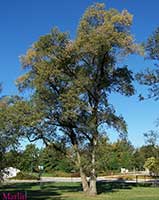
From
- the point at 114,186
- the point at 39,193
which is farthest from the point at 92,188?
the point at 114,186

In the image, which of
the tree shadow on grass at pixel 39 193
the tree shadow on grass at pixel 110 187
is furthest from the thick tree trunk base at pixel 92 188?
the tree shadow on grass at pixel 110 187

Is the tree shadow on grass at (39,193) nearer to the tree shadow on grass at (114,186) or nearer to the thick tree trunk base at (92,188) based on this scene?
the thick tree trunk base at (92,188)

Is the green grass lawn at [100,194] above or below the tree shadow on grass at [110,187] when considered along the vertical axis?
below

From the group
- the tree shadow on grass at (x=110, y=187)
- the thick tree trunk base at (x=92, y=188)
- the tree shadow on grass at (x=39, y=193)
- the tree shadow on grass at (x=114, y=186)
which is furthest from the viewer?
the tree shadow on grass at (x=114, y=186)

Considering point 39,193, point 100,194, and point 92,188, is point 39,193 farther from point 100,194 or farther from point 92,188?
point 100,194

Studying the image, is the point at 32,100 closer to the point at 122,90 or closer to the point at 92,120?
the point at 92,120

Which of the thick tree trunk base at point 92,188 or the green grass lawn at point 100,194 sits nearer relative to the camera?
the green grass lawn at point 100,194

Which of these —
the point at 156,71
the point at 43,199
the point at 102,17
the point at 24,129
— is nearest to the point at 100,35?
the point at 102,17

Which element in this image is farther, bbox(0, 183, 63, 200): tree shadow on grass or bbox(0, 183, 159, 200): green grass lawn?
bbox(0, 183, 63, 200): tree shadow on grass

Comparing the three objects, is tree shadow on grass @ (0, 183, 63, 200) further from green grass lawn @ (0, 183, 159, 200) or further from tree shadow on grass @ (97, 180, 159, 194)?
tree shadow on grass @ (97, 180, 159, 194)

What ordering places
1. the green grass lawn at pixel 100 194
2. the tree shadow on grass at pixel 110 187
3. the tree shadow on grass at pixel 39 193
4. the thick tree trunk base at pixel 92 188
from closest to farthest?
1. the green grass lawn at pixel 100 194
2. the tree shadow on grass at pixel 39 193
3. the thick tree trunk base at pixel 92 188
4. the tree shadow on grass at pixel 110 187

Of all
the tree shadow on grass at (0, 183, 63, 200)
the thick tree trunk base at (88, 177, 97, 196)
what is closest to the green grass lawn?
the tree shadow on grass at (0, 183, 63, 200)

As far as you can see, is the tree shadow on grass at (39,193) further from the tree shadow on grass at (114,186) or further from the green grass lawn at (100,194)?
the tree shadow on grass at (114,186)

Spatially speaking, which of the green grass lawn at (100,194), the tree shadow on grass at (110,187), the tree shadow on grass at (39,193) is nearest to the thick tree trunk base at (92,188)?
the green grass lawn at (100,194)
